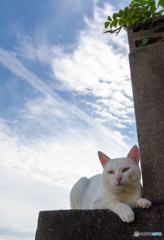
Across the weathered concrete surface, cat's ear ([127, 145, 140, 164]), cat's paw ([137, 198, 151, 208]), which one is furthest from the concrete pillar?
cat's paw ([137, 198, 151, 208])

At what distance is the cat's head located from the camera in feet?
8.11

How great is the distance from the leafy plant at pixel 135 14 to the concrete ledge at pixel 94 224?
2406 millimetres

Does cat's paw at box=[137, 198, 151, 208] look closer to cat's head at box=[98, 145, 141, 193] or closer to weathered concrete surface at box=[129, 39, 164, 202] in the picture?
cat's head at box=[98, 145, 141, 193]

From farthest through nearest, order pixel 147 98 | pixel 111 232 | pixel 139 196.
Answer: pixel 147 98 → pixel 139 196 → pixel 111 232

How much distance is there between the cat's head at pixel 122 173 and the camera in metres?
2.47

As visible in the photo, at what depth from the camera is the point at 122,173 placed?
2.51 m

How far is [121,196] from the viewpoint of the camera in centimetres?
257

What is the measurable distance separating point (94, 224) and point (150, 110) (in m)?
1.40

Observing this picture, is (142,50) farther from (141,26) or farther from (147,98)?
(147,98)

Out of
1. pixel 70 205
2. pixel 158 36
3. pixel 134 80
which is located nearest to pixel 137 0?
A: pixel 158 36

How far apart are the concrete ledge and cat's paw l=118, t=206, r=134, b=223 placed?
0.18 feet

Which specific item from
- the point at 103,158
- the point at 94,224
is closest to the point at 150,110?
the point at 103,158

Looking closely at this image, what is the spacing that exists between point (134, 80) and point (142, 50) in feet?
1.36

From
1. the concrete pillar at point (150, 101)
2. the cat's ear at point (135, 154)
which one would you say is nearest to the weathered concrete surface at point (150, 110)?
the concrete pillar at point (150, 101)
